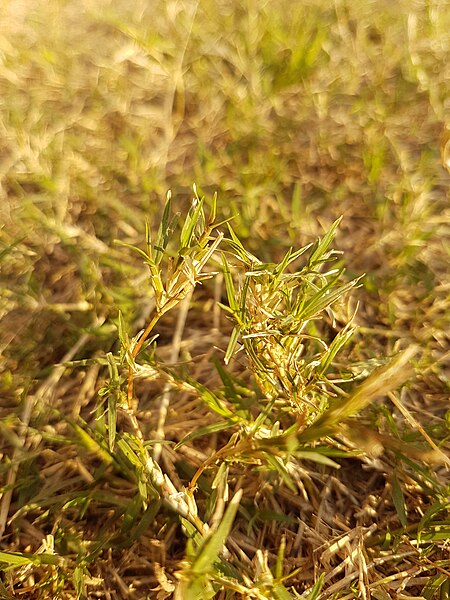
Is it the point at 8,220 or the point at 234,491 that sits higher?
the point at 8,220

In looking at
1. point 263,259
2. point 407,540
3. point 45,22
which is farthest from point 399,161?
point 45,22

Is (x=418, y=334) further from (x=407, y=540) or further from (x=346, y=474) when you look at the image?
(x=407, y=540)

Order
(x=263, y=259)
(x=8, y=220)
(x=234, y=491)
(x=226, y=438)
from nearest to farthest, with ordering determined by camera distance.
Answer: (x=234, y=491)
(x=226, y=438)
(x=263, y=259)
(x=8, y=220)

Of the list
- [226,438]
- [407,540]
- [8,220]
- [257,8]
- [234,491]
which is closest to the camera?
[407,540]

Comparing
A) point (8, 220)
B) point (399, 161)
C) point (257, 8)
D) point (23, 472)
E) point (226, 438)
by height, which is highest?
point (257, 8)

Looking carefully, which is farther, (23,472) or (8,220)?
(8,220)

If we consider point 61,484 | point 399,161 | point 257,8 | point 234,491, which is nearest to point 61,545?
point 61,484

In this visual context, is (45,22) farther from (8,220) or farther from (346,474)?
(346,474)
